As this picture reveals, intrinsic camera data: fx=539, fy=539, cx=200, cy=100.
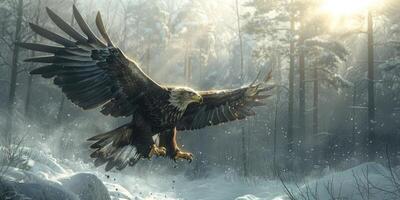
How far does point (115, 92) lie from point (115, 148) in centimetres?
66

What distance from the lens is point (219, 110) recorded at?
6.66 m

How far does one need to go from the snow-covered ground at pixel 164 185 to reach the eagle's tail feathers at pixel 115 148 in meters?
2.23

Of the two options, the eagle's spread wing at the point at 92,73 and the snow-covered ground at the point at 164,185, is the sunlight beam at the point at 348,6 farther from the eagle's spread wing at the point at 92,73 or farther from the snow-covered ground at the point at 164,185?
the eagle's spread wing at the point at 92,73

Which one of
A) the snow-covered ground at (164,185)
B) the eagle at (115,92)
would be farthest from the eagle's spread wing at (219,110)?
the snow-covered ground at (164,185)

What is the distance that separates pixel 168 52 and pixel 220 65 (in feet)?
15.4

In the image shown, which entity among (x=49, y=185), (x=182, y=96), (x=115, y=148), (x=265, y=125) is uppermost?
(x=182, y=96)

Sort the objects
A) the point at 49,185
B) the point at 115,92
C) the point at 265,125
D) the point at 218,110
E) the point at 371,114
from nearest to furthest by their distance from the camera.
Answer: the point at 115,92 < the point at 218,110 < the point at 49,185 < the point at 371,114 < the point at 265,125

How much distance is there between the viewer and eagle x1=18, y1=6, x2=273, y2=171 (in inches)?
201

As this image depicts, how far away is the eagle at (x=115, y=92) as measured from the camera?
509cm

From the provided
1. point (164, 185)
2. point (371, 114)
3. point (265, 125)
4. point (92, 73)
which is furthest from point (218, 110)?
point (265, 125)

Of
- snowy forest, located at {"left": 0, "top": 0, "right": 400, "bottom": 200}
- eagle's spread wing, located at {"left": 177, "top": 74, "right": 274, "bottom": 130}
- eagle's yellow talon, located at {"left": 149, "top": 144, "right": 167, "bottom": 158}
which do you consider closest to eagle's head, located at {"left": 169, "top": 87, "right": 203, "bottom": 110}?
eagle's yellow talon, located at {"left": 149, "top": 144, "right": 167, "bottom": 158}

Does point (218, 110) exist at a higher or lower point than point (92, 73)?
lower

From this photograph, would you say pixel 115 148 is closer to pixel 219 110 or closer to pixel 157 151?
pixel 157 151

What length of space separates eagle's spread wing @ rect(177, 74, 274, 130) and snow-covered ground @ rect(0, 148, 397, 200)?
4.36 feet
